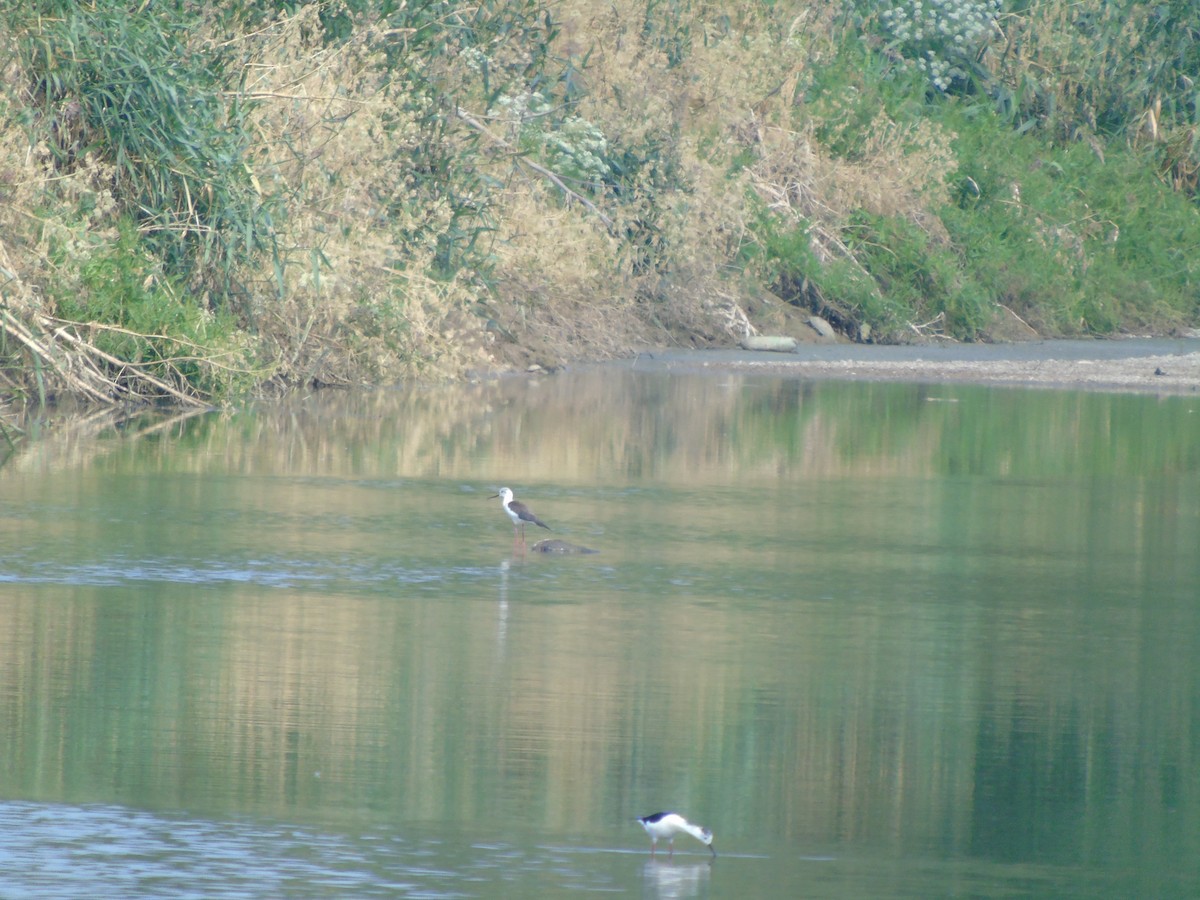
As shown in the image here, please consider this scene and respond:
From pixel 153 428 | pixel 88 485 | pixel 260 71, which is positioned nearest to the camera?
pixel 88 485

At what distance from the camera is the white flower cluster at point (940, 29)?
125ft

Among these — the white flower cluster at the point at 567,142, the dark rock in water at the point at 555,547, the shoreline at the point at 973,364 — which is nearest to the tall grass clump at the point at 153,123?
the white flower cluster at the point at 567,142

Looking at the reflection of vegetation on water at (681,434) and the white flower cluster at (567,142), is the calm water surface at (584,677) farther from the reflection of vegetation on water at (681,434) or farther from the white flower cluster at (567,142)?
the white flower cluster at (567,142)

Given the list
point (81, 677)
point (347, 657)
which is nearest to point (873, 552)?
point (347, 657)

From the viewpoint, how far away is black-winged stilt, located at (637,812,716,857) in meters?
6.01

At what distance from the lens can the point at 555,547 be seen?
1160cm

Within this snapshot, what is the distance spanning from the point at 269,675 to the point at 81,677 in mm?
700

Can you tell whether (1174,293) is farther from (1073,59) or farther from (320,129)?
(320,129)

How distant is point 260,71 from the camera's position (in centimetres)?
2048

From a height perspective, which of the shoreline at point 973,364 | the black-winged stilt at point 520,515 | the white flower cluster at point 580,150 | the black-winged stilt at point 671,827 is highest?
the white flower cluster at point 580,150

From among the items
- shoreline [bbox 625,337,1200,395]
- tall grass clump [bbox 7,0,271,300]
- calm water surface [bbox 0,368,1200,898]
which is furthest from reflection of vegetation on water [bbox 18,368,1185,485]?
shoreline [bbox 625,337,1200,395]

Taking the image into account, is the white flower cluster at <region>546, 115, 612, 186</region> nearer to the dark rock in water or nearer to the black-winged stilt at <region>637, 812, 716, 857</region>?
the dark rock in water

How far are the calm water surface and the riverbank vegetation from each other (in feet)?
10.9

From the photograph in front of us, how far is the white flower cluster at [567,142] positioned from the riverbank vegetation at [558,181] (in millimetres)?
51
